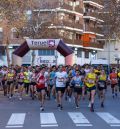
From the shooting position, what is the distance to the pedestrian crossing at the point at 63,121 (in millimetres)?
16281

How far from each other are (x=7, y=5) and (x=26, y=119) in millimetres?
17404

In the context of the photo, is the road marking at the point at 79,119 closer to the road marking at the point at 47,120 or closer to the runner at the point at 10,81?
the road marking at the point at 47,120

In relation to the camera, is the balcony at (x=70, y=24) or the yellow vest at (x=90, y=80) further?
the balcony at (x=70, y=24)

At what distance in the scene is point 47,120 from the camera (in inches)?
693

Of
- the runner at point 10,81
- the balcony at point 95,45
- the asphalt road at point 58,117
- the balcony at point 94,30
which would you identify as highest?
the balcony at point 94,30

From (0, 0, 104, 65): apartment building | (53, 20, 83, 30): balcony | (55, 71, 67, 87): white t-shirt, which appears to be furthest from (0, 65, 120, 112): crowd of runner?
(0, 0, 104, 65): apartment building

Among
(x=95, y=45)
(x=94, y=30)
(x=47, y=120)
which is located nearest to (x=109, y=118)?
(x=47, y=120)

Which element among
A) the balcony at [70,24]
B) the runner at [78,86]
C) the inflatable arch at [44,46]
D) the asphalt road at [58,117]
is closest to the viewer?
the asphalt road at [58,117]

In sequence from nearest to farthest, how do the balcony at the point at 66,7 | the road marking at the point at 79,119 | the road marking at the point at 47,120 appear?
the road marking at the point at 47,120 → the road marking at the point at 79,119 → the balcony at the point at 66,7

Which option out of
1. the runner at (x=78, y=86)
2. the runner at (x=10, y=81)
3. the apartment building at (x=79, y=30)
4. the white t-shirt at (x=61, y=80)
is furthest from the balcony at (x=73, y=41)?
the white t-shirt at (x=61, y=80)

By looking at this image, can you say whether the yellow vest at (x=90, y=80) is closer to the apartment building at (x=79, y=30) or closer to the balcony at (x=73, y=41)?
the apartment building at (x=79, y=30)

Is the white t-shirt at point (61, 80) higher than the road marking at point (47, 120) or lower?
higher

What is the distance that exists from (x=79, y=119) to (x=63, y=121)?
90 centimetres

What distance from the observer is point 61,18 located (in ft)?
252
